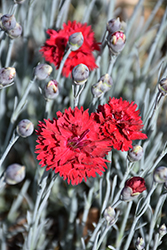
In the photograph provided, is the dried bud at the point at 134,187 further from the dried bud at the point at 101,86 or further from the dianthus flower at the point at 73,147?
the dried bud at the point at 101,86

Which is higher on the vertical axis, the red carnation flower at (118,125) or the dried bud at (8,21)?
the dried bud at (8,21)

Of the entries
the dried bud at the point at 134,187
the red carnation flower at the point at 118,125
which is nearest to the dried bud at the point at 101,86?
the red carnation flower at the point at 118,125

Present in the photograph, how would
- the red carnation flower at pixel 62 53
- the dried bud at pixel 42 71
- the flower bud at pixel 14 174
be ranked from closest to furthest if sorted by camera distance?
the flower bud at pixel 14 174, the dried bud at pixel 42 71, the red carnation flower at pixel 62 53

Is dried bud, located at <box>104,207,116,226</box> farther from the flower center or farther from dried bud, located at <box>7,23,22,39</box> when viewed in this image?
dried bud, located at <box>7,23,22,39</box>

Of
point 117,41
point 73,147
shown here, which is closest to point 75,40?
point 117,41

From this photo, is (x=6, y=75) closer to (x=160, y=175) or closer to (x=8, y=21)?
(x=8, y=21)

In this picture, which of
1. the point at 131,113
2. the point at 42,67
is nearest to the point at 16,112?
the point at 42,67

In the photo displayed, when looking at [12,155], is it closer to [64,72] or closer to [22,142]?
[22,142]

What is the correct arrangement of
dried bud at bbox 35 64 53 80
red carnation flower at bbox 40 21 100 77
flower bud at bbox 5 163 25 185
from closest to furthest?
flower bud at bbox 5 163 25 185 < dried bud at bbox 35 64 53 80 < red carnation flower at bbox 40 21 100 77

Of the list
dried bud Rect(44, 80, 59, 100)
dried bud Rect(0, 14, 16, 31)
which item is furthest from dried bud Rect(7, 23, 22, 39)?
dried bud Rect(44, 80, 59, 100)
